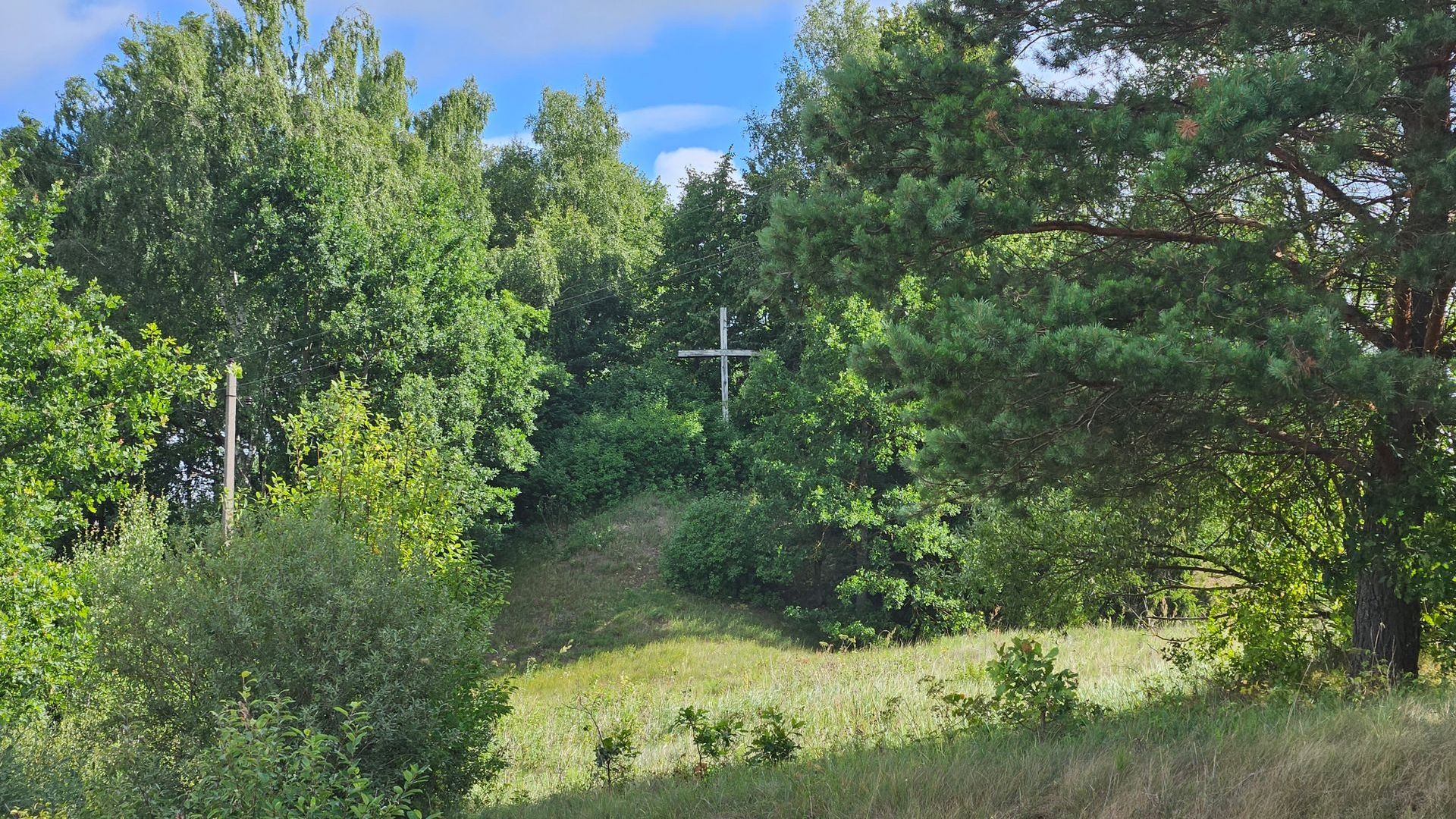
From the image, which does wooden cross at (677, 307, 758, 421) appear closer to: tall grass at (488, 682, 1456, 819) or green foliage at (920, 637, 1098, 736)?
green foliage at (920, 637, 1098, 736)

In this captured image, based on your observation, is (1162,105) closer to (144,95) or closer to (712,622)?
(712,622)

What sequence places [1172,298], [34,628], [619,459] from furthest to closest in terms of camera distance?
[619,459], [34,628], [1172,298]

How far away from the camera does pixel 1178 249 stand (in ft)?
22.9

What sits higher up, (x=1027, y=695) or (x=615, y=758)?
(x=1027, y=695)

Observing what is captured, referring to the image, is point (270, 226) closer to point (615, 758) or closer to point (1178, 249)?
point (615, 758)

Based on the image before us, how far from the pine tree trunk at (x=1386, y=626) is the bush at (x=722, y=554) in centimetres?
1642

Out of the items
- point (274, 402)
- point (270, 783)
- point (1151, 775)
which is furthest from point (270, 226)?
point (1151, 775)

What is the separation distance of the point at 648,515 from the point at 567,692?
10844mm

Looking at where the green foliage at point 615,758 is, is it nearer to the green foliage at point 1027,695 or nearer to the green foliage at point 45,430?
the green foliage at point 1027,695

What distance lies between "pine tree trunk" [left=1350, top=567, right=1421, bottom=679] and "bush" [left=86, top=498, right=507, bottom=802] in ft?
20.8

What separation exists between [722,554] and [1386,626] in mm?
17633

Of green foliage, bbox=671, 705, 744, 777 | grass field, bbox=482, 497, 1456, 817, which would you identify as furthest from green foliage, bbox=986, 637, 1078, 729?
green foliage, bbox=671, 705, 744, 777

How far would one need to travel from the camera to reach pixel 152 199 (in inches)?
796

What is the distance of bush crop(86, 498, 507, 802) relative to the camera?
A: 20.3ft
